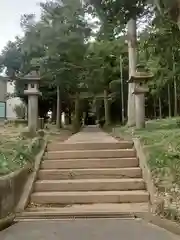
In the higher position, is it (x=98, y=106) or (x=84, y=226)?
(x=98, y=106)

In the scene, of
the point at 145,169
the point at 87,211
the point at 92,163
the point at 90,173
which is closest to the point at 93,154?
the point at 92,163

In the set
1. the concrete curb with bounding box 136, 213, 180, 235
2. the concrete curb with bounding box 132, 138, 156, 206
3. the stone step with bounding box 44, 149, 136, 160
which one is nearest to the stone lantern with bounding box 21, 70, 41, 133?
the stone step with bounding box 44, 149, 136, 160

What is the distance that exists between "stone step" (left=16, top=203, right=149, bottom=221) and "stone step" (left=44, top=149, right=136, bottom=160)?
1.78 metres

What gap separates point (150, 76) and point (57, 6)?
320 inches

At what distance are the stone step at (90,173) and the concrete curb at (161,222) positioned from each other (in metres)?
1.62

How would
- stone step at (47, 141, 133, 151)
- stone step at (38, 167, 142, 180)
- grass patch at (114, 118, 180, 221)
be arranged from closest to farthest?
grass patch at (114, 118, 180, 221), stone step at (38, 167, 142, 180), stone step at (47, 141, 133, 151)

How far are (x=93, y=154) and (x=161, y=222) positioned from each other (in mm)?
3120

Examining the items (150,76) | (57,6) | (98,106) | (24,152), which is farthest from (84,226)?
(98,106)

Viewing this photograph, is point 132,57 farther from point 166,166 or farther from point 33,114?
point 166,166

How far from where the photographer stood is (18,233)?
4152 mm

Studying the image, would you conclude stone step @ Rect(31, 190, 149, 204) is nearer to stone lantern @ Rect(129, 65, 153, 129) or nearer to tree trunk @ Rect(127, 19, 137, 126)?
stone lantern @ Rect(129, 65, 153, 129)

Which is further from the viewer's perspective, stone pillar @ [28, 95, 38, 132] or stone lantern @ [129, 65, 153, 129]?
stone lantern @ [129, 65, 153, 129]

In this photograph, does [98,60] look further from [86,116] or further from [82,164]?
[86,116]

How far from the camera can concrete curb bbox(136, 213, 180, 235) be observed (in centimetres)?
408
